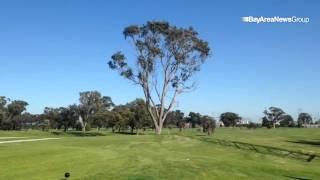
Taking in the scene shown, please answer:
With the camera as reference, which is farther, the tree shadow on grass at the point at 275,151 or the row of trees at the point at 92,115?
the row of trees at the point at 92,115

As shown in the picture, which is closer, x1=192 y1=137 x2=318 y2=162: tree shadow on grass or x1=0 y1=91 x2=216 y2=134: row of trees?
x1=192 y1=137 x2=318 y2=162: tree shadow on grass

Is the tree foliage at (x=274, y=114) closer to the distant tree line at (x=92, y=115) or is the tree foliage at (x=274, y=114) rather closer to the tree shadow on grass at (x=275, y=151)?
the distant tree line at (x=92, y=115)

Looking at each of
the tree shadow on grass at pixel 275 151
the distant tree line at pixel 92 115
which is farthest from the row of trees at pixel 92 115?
the tree shadow on grass at pixel 275 151

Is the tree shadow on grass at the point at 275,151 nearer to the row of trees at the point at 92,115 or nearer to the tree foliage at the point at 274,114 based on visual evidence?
the row of trees at the point at 92,115

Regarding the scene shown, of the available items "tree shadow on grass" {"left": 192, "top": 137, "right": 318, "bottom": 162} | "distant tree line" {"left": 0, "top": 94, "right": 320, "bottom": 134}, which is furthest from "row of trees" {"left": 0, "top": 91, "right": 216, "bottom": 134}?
"tree shadow on grass" {"left": 192, "top": 137, "right": 318, "bottom": 162}

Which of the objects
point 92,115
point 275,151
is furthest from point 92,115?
point 275,151

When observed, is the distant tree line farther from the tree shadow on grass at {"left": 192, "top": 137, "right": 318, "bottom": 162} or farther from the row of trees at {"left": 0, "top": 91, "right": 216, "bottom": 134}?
the tree shadow on grass at {"left": 192, "top": 137, "right": 318, "bottom": 162}

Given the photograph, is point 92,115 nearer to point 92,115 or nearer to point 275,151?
point 92,115

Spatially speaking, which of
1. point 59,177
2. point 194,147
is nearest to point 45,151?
point 59,177

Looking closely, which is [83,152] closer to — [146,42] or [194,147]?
[194,147]

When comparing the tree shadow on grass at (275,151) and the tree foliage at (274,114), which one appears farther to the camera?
the tree foliage at (274,114)

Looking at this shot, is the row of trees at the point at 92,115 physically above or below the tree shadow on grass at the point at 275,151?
above

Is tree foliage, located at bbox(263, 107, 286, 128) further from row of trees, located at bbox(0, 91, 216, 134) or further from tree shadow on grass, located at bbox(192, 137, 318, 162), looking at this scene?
tree shadow on grass, located at bbox(192, 137, 318, 162)

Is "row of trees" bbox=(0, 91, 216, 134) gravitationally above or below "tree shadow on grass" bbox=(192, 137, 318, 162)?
above
